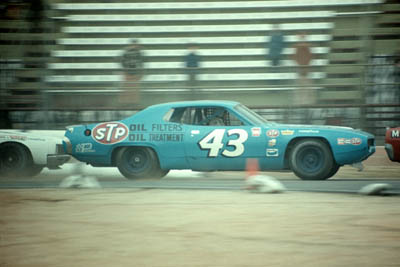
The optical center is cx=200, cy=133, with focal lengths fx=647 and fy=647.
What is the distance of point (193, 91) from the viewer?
1176 centimetres

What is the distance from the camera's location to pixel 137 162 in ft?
28.2

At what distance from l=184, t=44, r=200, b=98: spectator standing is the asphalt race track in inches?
97.4

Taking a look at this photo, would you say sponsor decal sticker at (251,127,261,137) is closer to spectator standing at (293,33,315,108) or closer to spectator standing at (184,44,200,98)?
spectator standing at (293,33,315,108)

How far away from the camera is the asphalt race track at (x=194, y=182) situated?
7.30m

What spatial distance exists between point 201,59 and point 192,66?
1.37 feet

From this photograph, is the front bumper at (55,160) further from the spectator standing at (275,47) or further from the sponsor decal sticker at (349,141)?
the spectator standing at (275,47)

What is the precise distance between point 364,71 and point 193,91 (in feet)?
10.3

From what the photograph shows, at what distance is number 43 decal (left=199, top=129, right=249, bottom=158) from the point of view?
825 cm

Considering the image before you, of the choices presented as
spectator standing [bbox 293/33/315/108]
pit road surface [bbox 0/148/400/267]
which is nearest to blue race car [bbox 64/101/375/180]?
pit road surface [bbox 0/148/400/267]

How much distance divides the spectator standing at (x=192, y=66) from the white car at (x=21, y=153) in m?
3.49

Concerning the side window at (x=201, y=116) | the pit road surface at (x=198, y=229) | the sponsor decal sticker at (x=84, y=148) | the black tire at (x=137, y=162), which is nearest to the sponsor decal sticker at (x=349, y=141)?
the side window at (x=201, y=116)

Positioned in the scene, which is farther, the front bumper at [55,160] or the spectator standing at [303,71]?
the spectator standing at [303,71]

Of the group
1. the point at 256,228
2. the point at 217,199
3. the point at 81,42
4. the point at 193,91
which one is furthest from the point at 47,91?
the point at 256,228

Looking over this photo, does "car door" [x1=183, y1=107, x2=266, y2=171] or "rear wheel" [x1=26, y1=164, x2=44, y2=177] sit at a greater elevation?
"car door" [x1=183, y1=107, x2=266, y2=171]
